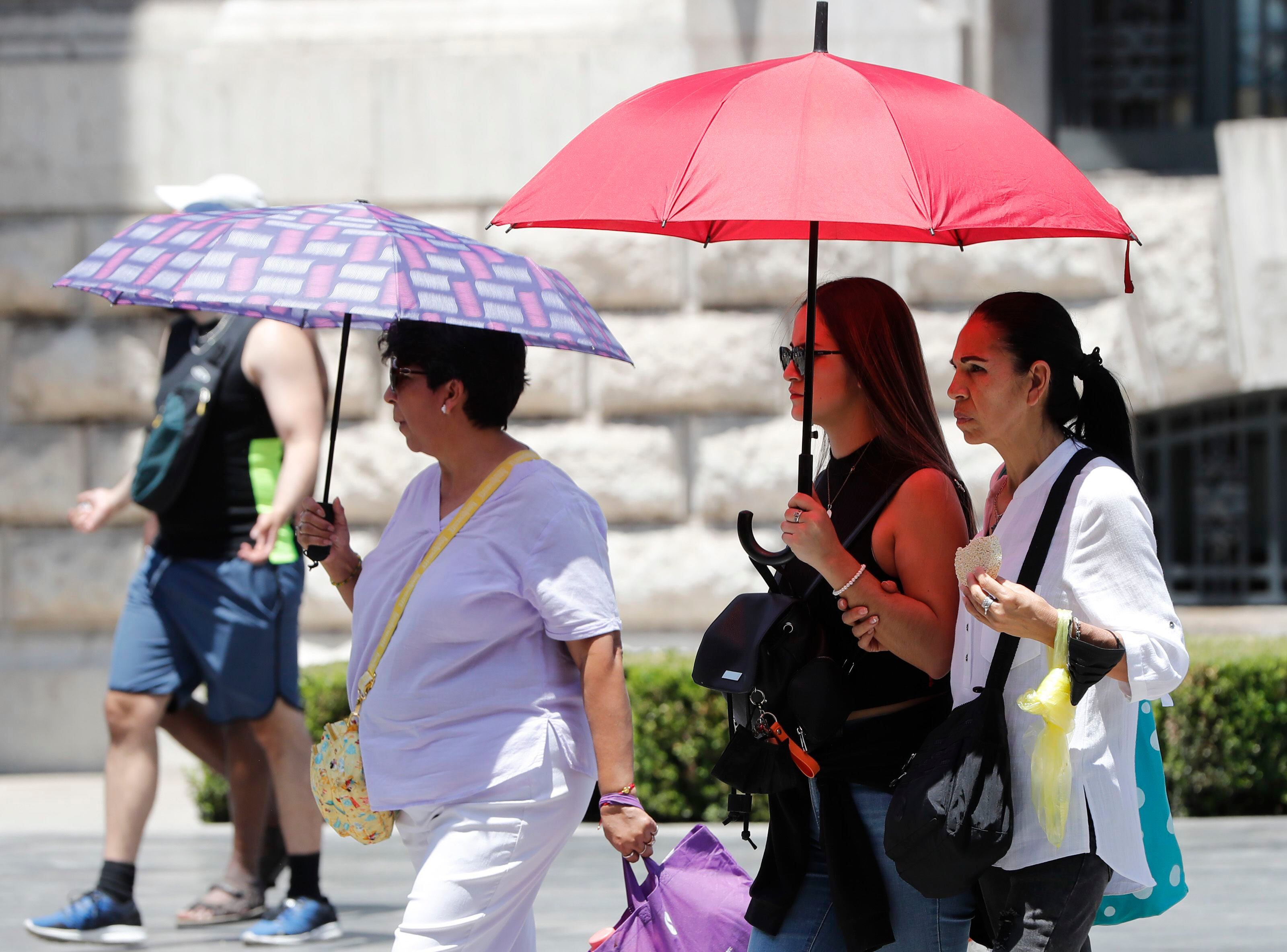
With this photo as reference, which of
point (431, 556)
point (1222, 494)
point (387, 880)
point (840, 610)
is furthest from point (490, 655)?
point (1222, 494)

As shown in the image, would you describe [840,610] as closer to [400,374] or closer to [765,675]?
[765,675]

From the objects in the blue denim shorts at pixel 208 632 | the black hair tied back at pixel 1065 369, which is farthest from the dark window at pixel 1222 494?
the black hair tied back at pixel 1065 369

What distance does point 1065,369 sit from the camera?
2.87m

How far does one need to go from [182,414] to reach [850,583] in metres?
2.92

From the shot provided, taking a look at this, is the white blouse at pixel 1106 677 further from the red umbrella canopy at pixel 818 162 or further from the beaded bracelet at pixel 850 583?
the red umbrella canopy at pixel 818 162

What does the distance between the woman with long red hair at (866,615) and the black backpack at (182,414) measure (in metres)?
2.55

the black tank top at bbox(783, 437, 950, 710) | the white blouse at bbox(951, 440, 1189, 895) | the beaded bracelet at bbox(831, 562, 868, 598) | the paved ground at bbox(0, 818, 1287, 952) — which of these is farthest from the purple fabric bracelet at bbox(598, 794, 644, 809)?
the paved ground at bbox(0, 818, 1287, 952)

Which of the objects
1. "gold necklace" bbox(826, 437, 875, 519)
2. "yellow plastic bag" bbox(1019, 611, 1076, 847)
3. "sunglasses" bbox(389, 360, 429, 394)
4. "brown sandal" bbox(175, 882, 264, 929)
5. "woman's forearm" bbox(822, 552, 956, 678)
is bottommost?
"brown sandal" bbox(175, 882, 264, 929)

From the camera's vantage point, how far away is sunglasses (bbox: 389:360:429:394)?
3332 mm

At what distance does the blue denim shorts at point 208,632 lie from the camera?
16.9ft

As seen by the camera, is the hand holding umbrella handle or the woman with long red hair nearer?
the woman with long red hair

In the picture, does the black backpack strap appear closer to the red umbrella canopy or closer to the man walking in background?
the red umbrella canopy

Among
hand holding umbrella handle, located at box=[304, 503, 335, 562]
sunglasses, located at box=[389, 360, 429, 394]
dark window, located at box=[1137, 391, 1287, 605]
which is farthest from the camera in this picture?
dark window, located at box=[1137, 391, 1287, 605]

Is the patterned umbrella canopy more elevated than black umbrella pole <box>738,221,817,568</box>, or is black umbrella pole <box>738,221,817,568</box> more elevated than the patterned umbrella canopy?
the patterned umbrella canopy
